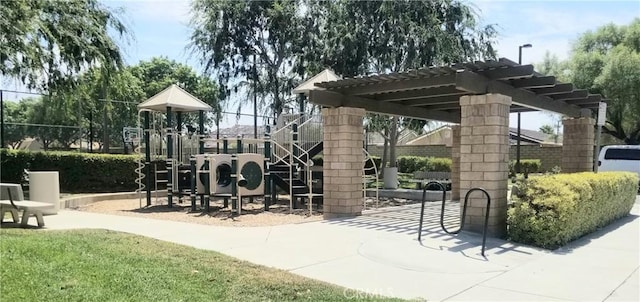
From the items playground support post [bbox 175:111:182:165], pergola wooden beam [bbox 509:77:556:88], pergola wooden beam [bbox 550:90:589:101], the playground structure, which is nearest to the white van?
pergola wooden beam [bbox 550:90:589:101]

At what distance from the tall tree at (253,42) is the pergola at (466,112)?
32.4 ft

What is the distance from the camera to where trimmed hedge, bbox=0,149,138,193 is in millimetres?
14914

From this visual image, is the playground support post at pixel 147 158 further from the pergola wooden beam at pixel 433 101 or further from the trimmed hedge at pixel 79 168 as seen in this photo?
the pergola wooden beam at pixel 433 101

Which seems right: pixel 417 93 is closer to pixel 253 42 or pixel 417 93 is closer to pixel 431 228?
pixel 431 228

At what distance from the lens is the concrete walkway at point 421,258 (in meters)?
5.34

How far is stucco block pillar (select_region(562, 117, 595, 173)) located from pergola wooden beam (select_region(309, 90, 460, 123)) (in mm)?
3011

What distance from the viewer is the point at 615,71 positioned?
2489cm

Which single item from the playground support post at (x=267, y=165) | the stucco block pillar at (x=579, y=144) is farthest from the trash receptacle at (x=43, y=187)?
the stucco block pillar at (x=579, y=144)

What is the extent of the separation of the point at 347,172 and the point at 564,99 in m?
5.24

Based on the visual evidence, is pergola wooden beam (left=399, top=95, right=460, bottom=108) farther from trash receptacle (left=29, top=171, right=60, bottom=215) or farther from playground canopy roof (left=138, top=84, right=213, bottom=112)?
trash receptacle (left=29, top=171, right=60, bottom=215)

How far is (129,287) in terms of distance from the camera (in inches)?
188

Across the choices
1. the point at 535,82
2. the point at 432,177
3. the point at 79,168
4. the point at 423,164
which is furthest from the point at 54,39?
the point at 423,164

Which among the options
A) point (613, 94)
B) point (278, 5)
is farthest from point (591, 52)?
point (278, 5)

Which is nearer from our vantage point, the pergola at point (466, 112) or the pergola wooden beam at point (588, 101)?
A: the pergola at point (466, 112)
